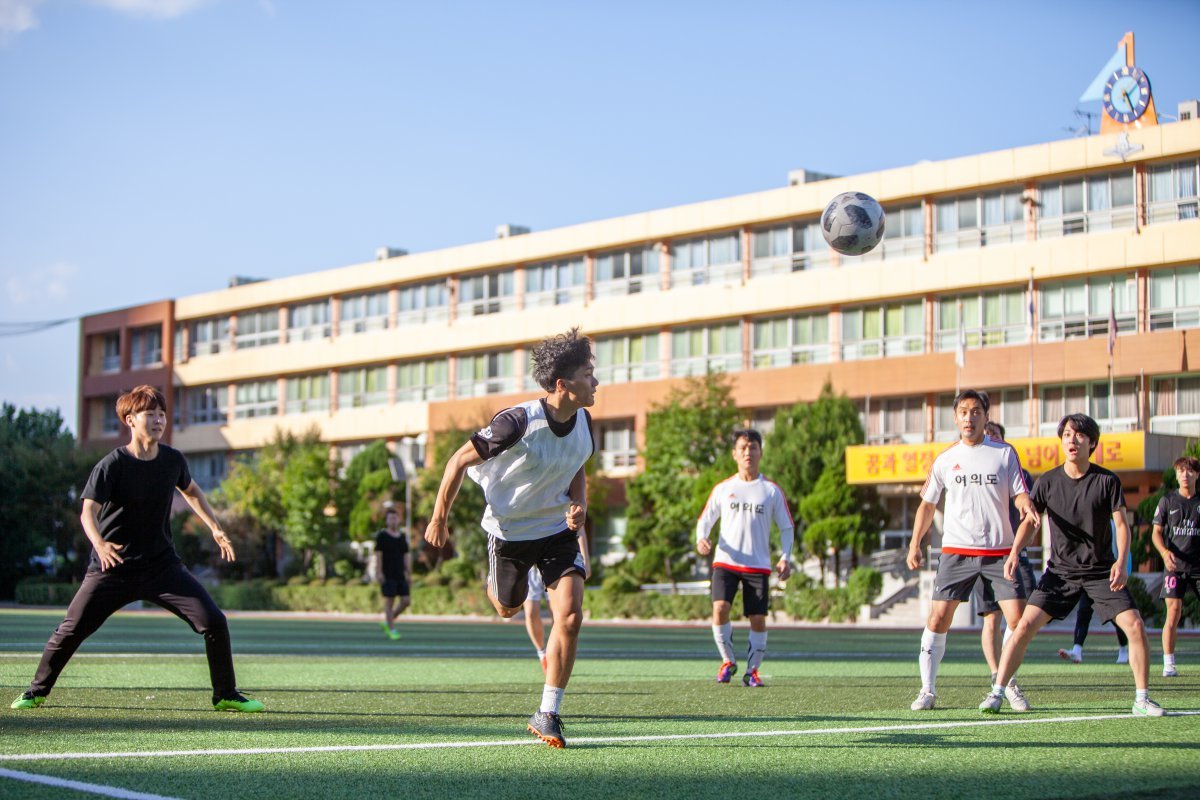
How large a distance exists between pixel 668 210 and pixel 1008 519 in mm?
53148

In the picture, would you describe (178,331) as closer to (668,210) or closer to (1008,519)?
(668,210)

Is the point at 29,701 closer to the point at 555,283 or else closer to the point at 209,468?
the point at 555,283

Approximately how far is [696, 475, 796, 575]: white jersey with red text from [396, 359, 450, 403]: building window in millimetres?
57991

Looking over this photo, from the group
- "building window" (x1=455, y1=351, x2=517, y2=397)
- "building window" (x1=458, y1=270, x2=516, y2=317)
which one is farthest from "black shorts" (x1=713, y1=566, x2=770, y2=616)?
"building window" (x1=458, y1=270, x2=516, y2=317)

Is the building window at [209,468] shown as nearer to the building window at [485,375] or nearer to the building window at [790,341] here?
the building window at [485,375]

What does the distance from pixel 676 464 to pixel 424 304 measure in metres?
24.5

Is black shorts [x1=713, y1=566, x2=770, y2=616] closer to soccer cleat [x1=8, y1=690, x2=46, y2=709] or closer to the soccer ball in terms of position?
the soccer ball

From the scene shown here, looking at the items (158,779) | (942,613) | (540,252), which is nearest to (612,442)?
(540,252)

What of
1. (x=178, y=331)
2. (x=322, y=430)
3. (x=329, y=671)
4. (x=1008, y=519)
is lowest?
(x=329, y=671)

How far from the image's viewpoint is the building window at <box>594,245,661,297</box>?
210 ft

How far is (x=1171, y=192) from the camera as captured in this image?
4912cm

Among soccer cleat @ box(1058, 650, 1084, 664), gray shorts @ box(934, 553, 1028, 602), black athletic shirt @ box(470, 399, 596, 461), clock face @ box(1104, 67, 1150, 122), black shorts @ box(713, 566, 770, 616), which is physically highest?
clock face @ box(1104, 67, 1150, 122)

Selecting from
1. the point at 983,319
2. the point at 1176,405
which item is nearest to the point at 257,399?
the point at 983,319

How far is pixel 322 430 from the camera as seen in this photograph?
75.6 metres
